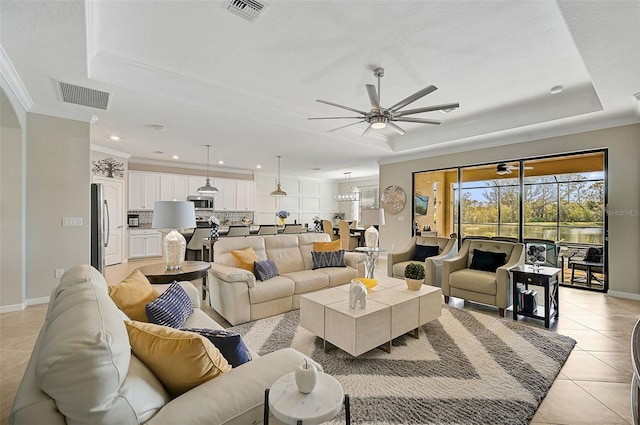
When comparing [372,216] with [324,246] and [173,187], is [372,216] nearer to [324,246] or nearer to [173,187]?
[324,246]

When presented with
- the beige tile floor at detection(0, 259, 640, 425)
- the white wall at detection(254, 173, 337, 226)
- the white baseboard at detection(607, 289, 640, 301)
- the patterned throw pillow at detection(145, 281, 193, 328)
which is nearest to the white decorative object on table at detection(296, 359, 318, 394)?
the patterned throw pillow at detection(145, 281, 193, 328)

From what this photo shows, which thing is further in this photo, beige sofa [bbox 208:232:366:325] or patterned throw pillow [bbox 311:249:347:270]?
patterned throw pillow [bbox 311:249:347:270]

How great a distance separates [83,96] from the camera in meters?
3.42

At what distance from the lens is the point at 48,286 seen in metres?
3.99

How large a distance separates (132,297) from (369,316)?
67.7 inches

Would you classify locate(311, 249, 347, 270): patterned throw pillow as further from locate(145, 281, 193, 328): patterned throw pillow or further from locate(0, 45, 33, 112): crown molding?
locate(0, 45, 33, 112): crown molding

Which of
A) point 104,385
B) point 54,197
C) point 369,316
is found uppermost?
point 54,197

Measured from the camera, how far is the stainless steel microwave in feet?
27.1

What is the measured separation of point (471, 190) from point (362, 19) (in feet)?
15.9

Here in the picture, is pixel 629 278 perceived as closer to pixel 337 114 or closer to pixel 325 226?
pixel 337 114

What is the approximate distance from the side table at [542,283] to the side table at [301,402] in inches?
123

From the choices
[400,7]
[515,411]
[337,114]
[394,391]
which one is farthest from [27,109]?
[515,411]

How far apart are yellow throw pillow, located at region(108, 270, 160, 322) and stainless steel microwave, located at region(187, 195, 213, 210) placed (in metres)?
6.63

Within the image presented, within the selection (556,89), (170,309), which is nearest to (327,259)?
(170,309)
